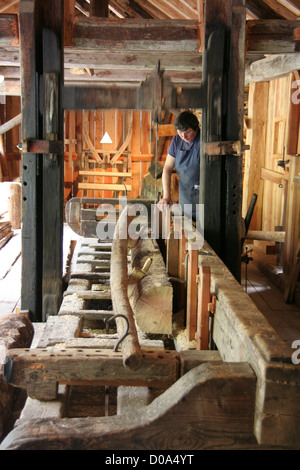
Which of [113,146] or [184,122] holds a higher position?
[184,122]

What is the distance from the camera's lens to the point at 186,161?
16.9 ft

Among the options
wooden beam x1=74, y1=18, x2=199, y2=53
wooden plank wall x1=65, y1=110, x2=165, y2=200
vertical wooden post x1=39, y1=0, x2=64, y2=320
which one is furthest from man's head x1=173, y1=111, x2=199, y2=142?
wooden plank wall x1=65, y1=110, x2=165, y2=200

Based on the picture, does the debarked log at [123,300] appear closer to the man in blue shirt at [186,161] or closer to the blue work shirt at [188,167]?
the man in blue shirt at [186,161]

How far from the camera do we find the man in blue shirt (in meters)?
4.84

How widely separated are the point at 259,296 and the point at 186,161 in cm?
204

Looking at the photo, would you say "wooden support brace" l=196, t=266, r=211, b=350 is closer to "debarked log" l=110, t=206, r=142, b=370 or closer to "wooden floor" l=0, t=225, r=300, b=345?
"debarked log" l=110, t=206, r=142, b=370

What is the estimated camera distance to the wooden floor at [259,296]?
4977 millimetres

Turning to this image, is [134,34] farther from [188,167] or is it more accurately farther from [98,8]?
[98,8]

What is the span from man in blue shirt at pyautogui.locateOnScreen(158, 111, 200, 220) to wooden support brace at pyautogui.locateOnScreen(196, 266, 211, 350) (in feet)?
6.82

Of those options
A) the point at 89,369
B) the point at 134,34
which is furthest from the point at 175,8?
the point at 89,369

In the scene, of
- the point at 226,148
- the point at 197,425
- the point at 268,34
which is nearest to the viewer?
the point at 197,425

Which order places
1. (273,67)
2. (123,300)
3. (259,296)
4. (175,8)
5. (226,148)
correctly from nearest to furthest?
(123,300)
(226,148)
(259,296)
(273,67)
(175,8)

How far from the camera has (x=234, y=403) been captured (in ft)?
5.81
